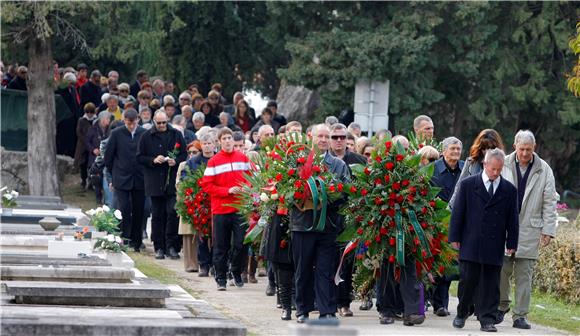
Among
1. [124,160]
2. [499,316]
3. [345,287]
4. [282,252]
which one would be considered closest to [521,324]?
[499,316]

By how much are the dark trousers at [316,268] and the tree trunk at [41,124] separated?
53.9ft

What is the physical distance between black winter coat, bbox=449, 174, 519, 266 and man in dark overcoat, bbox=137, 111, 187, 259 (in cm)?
808

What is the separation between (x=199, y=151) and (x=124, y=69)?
19109 mm

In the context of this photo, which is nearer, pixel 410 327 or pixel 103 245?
pixel 410 327

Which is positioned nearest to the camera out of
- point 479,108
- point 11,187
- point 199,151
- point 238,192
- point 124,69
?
point 238,192

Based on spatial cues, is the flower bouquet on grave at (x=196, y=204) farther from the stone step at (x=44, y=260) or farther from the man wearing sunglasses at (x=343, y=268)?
the man wearing sunglasses at (x=343, y=268)

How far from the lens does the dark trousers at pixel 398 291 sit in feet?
49.9

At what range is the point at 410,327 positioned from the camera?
15.0 metres

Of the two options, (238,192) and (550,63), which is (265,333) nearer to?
(238,192)

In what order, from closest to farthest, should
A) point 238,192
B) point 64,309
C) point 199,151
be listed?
point 64,309, point 238,192, point 199,151

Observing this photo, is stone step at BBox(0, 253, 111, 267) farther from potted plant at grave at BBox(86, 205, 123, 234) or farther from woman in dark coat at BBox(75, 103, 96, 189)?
woman in dark coat at BBox(75, 103, 96, 189)

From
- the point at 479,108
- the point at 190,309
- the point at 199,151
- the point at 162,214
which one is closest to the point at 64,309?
the point at 190,309

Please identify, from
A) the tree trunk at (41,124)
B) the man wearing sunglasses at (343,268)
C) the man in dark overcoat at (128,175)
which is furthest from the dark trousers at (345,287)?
the tree trunk at (41,124)

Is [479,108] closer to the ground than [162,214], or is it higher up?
higher up
